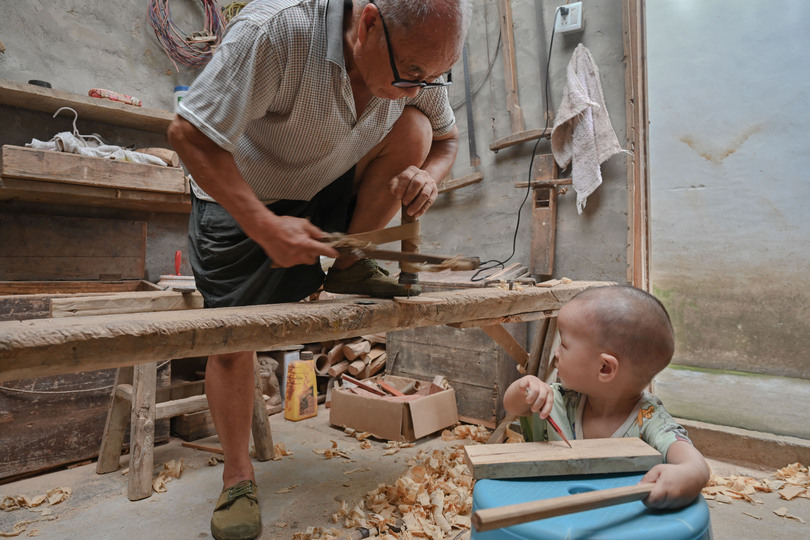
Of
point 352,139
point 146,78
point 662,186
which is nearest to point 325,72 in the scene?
point 352,139

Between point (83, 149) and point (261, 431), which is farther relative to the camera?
point (83, 149)

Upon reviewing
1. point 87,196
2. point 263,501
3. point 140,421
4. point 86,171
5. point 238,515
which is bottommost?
point 263,501

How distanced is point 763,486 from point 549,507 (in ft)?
7.18

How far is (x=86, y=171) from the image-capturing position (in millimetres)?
2635

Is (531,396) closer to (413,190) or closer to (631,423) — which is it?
(631,423)

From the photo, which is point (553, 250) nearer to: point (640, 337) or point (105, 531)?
point (640, 337)

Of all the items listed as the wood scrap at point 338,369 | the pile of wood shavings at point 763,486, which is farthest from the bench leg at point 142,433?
the pile of wood shavings at point 763,486

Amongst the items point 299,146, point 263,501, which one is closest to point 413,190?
point 299,146

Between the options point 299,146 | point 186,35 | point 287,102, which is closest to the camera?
point 287,102

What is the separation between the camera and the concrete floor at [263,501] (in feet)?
6.04

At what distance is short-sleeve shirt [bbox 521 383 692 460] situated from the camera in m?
1.07

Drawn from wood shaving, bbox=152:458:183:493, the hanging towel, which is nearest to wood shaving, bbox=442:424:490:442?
wood shaving, bbox=152:458:183:493

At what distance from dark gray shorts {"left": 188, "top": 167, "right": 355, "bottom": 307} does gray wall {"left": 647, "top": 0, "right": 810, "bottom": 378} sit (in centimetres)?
376

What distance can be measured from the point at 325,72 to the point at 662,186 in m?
4.03
